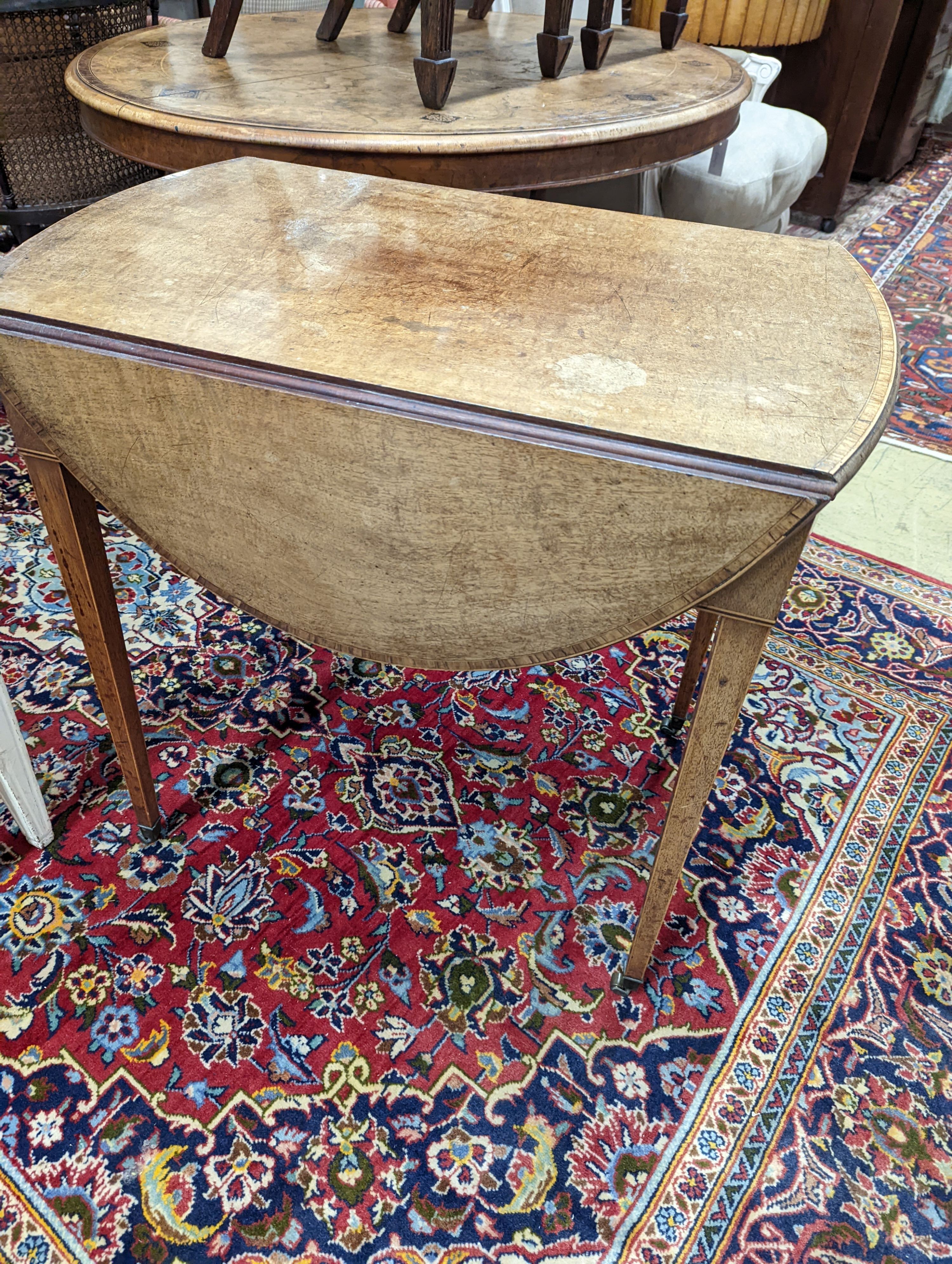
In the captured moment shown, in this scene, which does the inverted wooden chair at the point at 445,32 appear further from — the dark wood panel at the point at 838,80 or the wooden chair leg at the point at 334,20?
the dark wood panel at the point at 838,80

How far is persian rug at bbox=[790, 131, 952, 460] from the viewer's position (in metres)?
2.38

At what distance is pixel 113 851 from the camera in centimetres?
124

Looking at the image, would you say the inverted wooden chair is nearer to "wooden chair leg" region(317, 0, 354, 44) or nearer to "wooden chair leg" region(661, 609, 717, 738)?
"wooden chair leg" region(317, 0, 354, 44)

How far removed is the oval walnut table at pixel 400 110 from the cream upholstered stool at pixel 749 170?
69cm

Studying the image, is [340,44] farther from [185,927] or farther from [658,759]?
[185,927]

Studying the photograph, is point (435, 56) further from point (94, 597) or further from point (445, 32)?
point (94, 597)

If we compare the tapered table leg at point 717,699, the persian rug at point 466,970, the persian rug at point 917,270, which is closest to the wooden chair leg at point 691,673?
the persian rug at point 466,970

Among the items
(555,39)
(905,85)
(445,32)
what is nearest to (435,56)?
(445,32)

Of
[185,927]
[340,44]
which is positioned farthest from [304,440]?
[340,44]

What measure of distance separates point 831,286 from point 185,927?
1126mm

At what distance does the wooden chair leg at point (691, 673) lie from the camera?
4.35 ft

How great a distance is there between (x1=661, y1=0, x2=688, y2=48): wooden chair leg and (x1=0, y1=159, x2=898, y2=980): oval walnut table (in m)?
0.98

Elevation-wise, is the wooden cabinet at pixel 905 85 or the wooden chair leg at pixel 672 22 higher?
the wooden chair leg at pixel 672 22

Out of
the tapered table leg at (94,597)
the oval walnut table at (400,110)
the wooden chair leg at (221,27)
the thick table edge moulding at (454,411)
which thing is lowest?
the tapered table leg at (94,597)
